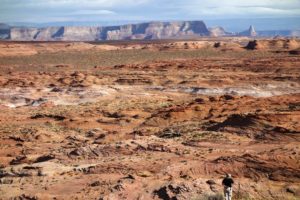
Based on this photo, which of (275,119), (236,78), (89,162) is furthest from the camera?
(236,78)

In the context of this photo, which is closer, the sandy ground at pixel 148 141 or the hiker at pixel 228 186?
the hiker at pixel 228 186

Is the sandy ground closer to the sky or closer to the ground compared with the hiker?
closer to the ground

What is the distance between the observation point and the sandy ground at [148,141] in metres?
16.0

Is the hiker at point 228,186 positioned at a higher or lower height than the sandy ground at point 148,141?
higher

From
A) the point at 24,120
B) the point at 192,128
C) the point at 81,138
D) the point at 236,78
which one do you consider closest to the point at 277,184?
the point at 192,128

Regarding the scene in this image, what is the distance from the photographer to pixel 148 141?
21750mm

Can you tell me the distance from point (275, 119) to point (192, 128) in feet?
15.2

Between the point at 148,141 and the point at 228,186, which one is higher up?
the point at 228,186

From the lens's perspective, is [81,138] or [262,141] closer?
[262,141]

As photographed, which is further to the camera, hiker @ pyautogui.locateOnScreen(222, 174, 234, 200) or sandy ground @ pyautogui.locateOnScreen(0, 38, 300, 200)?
sandy ground @ pyautogui.locateOnScreen(0, 38, 300, 200)

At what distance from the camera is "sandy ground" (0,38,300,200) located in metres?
16.0

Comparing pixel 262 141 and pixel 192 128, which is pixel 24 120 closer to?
pixel 192 128

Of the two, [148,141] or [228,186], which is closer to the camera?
[228,186]

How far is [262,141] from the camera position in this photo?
2100cm
